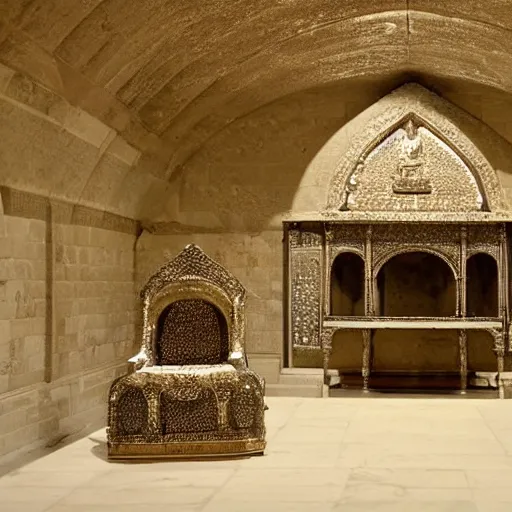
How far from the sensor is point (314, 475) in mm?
4883

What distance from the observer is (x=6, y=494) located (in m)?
4.50

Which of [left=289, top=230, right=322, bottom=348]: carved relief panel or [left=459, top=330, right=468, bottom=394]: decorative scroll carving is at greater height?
[left=289, top=230, right=322, bottom=348]: carved relief panel

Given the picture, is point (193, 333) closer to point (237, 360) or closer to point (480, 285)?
point (237, 360)

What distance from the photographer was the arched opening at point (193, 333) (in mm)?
6125

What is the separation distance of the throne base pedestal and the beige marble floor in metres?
0.09

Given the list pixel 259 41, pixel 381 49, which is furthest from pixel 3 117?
pixel 381 49

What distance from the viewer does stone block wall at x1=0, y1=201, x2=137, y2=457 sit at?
5.64 metres

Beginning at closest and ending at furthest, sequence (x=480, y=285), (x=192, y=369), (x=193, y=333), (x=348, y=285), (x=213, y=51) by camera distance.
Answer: (x=192, y=369) < (x=193, y=333) < (x=213, y=51) < (x=480, y=285) < (x=348, y=285)

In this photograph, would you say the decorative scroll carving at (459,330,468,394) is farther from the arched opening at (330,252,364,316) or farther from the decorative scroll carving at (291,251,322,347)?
the decorative scroll carving at (291,251,322,347)

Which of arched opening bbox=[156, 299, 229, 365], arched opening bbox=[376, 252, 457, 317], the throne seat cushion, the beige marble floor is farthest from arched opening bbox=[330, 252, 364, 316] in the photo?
the throne seat cushion

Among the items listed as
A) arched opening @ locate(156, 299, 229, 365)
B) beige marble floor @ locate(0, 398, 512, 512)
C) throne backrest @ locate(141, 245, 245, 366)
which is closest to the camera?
beige marble floor @ locate(0, 398, 512, 512)

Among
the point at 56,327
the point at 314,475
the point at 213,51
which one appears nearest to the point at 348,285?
the point at 213,51

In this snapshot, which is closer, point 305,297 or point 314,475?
point 314,475

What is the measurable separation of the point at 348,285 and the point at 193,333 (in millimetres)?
3318
